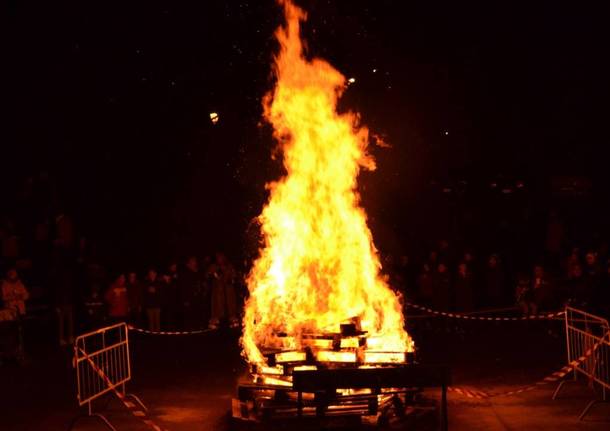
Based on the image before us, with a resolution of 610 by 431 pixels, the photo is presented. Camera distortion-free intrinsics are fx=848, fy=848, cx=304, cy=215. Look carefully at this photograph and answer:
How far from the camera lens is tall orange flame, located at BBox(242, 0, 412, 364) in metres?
11.4

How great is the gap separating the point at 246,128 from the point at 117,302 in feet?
24.0

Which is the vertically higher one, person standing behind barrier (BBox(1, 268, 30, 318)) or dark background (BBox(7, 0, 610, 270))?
dark background (BBox(7, 0, 610, 270))

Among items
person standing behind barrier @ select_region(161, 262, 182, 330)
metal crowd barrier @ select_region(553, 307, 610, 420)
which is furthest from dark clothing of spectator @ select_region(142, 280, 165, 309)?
metal crowd barrier @ select_region(553, 307, 610, 420)

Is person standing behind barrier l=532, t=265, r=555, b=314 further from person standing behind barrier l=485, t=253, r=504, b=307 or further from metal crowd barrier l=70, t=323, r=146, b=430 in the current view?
metal crowd barrier l=70, t=323, r=146, b=430

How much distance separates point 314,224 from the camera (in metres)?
11.8

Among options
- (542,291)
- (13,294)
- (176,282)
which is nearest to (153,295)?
(176,282)

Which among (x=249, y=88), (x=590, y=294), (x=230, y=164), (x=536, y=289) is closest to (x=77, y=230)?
(x=230, y=164)

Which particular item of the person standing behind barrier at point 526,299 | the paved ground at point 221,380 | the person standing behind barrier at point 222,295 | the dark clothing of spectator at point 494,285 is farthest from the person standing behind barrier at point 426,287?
the person standing behind barrier at point 222,295

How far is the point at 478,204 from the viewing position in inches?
958

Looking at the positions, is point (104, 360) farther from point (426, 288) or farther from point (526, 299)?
point (526, 299)

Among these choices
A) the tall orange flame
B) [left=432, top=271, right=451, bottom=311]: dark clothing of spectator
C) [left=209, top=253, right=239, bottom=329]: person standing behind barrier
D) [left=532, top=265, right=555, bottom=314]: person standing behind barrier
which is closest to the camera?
the tall orange flame

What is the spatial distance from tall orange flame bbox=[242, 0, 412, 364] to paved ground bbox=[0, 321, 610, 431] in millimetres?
1353

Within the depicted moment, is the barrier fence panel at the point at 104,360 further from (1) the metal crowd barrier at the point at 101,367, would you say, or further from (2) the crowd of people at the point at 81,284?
(2) the crowd of people at the point at 81,284

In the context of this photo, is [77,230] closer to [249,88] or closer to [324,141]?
[249,88]
